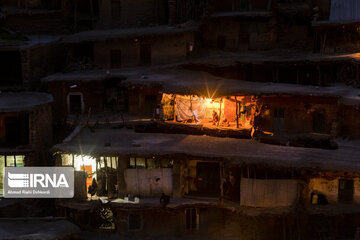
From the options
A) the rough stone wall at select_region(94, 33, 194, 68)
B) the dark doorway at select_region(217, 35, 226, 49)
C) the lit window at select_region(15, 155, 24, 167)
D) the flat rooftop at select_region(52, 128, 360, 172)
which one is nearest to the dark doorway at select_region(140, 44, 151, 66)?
the rough stone wall at select_region(94, 33, 194, 68)

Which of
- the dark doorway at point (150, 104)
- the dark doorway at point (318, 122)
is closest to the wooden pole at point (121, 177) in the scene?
the dark doorway at point (150, 104)

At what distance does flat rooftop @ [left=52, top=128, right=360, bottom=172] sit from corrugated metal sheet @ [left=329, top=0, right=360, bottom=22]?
12004 mm

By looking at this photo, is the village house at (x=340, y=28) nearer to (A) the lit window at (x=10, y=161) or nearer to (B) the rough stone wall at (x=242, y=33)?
(B) the rough stone wall at (x=242, y=33)

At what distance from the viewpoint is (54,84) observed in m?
42.6

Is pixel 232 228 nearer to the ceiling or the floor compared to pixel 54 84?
nearer to the floor

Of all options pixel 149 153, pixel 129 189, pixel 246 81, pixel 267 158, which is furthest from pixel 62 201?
pixel 246 81

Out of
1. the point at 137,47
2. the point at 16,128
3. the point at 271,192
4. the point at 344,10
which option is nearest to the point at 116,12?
the point at 137,47

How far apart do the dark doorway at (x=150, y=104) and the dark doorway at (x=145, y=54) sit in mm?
4162

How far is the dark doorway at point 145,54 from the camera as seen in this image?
44.5 metres

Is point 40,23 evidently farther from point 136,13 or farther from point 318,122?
point 318,122

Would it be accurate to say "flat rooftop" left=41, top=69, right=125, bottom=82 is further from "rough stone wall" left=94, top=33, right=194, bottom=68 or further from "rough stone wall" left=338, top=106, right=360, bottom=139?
"rough stone wall" left=338, top=106, right=360, bottom=139

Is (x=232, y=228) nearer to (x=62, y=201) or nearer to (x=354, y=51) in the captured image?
(x=62, y=201)

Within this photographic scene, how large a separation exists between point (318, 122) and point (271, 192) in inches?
299

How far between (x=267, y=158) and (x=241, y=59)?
12977mm
